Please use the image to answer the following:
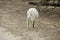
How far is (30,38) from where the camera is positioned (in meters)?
6.47

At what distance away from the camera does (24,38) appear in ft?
21.2

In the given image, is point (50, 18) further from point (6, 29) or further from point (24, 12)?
point (6, 29)

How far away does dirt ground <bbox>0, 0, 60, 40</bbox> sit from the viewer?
6.66 meters

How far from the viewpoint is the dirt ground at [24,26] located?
6663 mm

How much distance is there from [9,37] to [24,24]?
1524 millimetres

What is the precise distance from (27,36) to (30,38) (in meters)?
0.21

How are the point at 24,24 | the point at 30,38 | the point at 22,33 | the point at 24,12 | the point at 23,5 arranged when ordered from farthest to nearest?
the point at 23,5 → the point at 24,12 → the point at 24,24 → the point at 22,33 → the point at 30,38

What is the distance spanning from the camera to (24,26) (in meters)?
7.70

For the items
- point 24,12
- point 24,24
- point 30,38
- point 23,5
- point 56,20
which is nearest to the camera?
point 30,38

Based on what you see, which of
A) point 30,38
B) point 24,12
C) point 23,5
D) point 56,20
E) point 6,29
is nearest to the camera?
point 30,38

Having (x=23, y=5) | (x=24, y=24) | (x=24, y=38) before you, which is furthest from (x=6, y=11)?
(x=24, y=38)

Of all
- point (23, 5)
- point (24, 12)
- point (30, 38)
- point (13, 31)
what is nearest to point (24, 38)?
point (30, 38)

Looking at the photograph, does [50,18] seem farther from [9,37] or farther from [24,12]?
[9,37]

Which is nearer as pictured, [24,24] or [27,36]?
[27,36]
